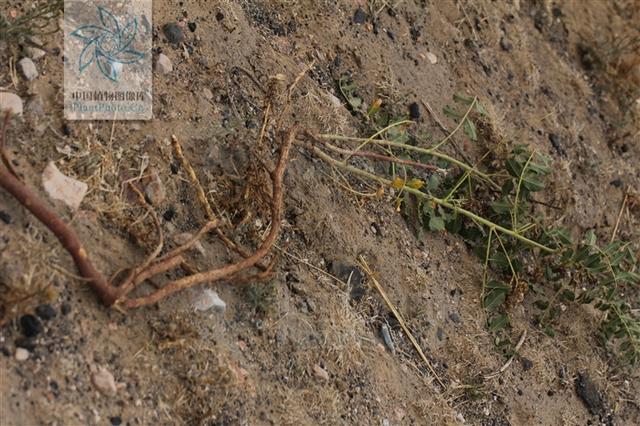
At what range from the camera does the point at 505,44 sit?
4.22m

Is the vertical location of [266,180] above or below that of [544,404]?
above

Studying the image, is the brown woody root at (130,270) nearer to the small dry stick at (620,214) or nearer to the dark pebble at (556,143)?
the dark pebble at (556,143)

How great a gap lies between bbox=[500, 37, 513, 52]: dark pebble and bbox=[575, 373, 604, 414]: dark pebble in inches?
59.9

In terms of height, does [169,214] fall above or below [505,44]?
below

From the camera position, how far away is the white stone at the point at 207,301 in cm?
257

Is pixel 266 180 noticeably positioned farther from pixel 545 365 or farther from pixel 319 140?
pixel 545 365

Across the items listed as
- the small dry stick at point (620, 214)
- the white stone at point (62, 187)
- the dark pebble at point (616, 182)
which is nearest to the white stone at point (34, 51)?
the white stone at point (62, 187)

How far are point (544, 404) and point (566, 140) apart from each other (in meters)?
1.33

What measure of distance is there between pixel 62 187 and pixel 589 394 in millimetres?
2119

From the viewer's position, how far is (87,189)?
100 inches

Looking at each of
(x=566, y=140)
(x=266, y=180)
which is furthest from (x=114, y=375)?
(x=566, y=140)

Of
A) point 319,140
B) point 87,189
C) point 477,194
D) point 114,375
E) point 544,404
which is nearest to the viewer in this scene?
point 114,375

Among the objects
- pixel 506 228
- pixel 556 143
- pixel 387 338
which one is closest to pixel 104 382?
pixel 387 338

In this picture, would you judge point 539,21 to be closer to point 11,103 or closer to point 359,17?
point 359,17
